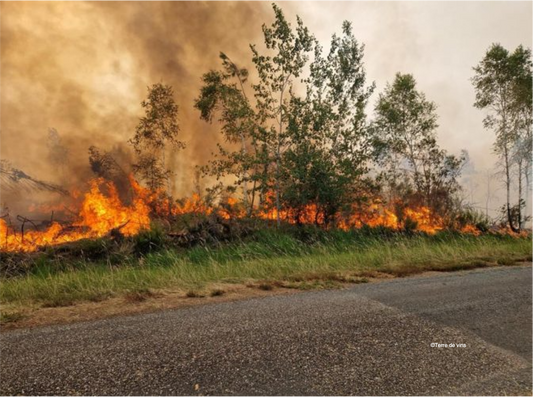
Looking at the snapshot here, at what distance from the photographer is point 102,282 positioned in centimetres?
703

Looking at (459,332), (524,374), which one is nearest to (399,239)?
(459,332)

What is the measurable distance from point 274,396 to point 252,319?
1.78 m

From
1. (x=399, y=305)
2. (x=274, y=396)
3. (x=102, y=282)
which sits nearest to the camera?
(x=274, y=396)

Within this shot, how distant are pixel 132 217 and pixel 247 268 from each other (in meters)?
7.79

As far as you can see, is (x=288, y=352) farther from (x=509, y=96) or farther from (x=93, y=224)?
(x=509, y=96)

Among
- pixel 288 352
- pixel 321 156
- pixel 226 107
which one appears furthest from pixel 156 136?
pixel 288 352

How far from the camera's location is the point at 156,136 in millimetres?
25938

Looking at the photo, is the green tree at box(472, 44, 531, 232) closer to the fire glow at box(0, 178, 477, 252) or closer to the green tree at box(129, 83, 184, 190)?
the fire glow at box(0, 178, 477, 252)

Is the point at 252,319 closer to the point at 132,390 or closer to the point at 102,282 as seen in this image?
the point at 132,390

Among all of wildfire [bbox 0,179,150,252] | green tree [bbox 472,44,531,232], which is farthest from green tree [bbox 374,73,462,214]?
wildfire [bbox 0,179,150,252]

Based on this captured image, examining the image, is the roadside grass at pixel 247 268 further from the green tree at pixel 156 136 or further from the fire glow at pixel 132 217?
the green tree at pixel 156 136

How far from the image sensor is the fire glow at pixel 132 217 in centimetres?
1158

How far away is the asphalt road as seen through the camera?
106 inches

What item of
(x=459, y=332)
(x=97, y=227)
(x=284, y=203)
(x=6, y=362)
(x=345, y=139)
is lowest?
(x=6, y=362)
